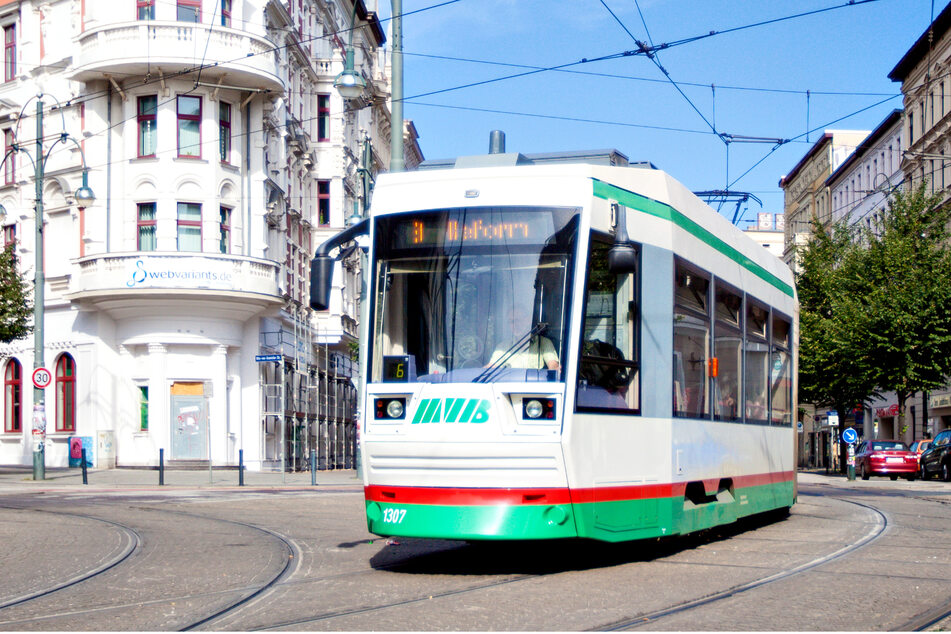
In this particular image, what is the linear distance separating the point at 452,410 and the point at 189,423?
2588cm

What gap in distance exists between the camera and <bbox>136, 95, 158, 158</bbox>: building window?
3428 centimetres

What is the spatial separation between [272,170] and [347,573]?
29.5 metres

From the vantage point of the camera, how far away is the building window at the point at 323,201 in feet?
148

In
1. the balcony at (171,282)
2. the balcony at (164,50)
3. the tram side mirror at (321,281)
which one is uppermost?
the balcony at (164,50)

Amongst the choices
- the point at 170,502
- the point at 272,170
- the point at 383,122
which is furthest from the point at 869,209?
the point at 170,502

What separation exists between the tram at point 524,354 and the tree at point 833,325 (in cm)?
3253

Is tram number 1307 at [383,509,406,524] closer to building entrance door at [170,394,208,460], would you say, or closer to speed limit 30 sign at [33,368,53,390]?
speed limit 30 sign at [33,368,53,390]

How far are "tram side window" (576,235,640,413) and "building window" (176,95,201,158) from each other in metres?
26.2

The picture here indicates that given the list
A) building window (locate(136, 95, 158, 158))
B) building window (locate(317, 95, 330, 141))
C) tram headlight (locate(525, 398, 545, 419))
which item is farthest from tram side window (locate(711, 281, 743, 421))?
building window (locate(317, 95, 330, 141))

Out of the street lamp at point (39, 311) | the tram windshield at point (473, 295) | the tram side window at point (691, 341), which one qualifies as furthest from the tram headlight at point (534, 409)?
the street lamp at point (39, 311)

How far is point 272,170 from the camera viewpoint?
38.3m

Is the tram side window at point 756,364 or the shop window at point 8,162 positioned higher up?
the shop window at point 8,162

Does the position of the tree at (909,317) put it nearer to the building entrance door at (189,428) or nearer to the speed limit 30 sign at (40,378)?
the building entrance door at (189,428)

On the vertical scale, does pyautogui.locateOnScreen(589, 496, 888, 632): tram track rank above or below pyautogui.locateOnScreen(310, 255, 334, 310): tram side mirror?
below
